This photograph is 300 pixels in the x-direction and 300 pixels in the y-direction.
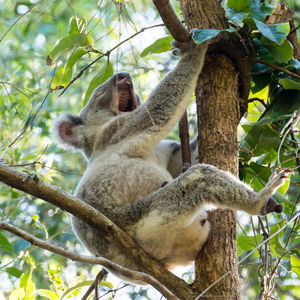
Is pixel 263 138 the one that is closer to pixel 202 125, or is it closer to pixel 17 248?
pixel 202 125

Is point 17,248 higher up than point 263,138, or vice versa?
point 263,138

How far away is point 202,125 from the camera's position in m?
3.17

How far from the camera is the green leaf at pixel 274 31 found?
9.79ft

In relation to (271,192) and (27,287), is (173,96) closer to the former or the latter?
(271,192)

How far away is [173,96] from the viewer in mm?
3523

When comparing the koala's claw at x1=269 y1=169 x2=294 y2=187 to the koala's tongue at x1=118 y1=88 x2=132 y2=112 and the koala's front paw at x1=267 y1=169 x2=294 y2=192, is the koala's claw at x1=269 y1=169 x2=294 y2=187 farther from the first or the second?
the koala's tongue at x1=118 y1=88 x2=132 y2=112

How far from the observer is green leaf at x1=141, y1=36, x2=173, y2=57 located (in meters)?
3.75

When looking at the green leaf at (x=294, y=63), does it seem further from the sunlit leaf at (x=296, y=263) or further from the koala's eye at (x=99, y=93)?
the koala's eye at (x=99, y=93)

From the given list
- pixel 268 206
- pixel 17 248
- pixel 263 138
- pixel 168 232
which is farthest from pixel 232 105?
pixel 17 248

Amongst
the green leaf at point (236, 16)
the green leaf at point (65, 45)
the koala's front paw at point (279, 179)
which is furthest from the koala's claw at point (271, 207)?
the green leaf at point (65, 45)

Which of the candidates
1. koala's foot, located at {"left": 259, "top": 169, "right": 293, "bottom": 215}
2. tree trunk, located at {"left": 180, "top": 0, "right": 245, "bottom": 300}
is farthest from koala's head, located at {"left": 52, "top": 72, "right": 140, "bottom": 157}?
koala's foot, located at {"left": 259, "top": 169, "right": 293, "bottom": 215}

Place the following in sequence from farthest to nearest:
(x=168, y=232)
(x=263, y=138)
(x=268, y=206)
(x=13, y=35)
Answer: (x=13, y=35)
(x=263, y=138)
(x=168, y=232)
(x=268, y=206)

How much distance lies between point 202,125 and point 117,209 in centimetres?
91

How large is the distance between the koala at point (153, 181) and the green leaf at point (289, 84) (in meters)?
0.63
